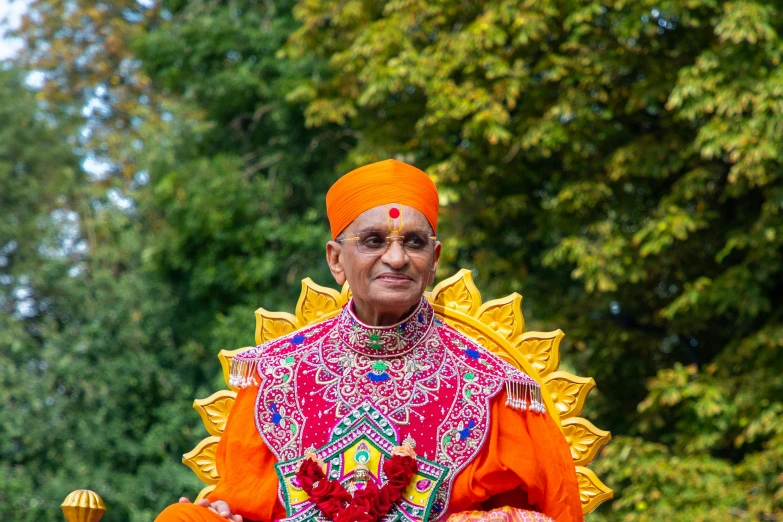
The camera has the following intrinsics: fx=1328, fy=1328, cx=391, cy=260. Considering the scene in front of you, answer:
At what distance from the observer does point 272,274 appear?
14789 millimetres

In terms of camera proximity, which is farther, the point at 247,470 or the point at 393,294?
the point at 247,470

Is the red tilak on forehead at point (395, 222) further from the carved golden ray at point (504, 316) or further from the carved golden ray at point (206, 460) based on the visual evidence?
the carved golden ray at point (206, 460)

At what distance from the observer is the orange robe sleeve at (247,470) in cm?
471

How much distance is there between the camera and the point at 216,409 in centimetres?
534

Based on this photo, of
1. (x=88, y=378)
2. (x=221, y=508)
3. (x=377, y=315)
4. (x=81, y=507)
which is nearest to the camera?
(x=81, y=507)

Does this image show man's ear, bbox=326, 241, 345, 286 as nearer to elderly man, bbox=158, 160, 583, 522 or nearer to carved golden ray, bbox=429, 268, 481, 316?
elderly man, bbox=158, 160, 583, 522

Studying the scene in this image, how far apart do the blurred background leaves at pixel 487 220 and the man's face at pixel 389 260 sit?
5705mm

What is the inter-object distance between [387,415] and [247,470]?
1.80ft

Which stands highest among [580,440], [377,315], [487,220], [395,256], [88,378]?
[487,220]

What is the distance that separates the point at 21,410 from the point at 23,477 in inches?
33.5

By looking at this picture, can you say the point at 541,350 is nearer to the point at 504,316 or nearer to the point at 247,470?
the point at 504,316

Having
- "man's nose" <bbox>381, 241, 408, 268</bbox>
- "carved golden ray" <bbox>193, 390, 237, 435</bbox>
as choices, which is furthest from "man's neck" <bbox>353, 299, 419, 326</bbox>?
"carved golden ray" <bbox>193, 390, 237, 435</bbox>

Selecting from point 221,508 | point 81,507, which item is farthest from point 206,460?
point 81,507

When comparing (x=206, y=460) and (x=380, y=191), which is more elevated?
(x=380, y=191)
